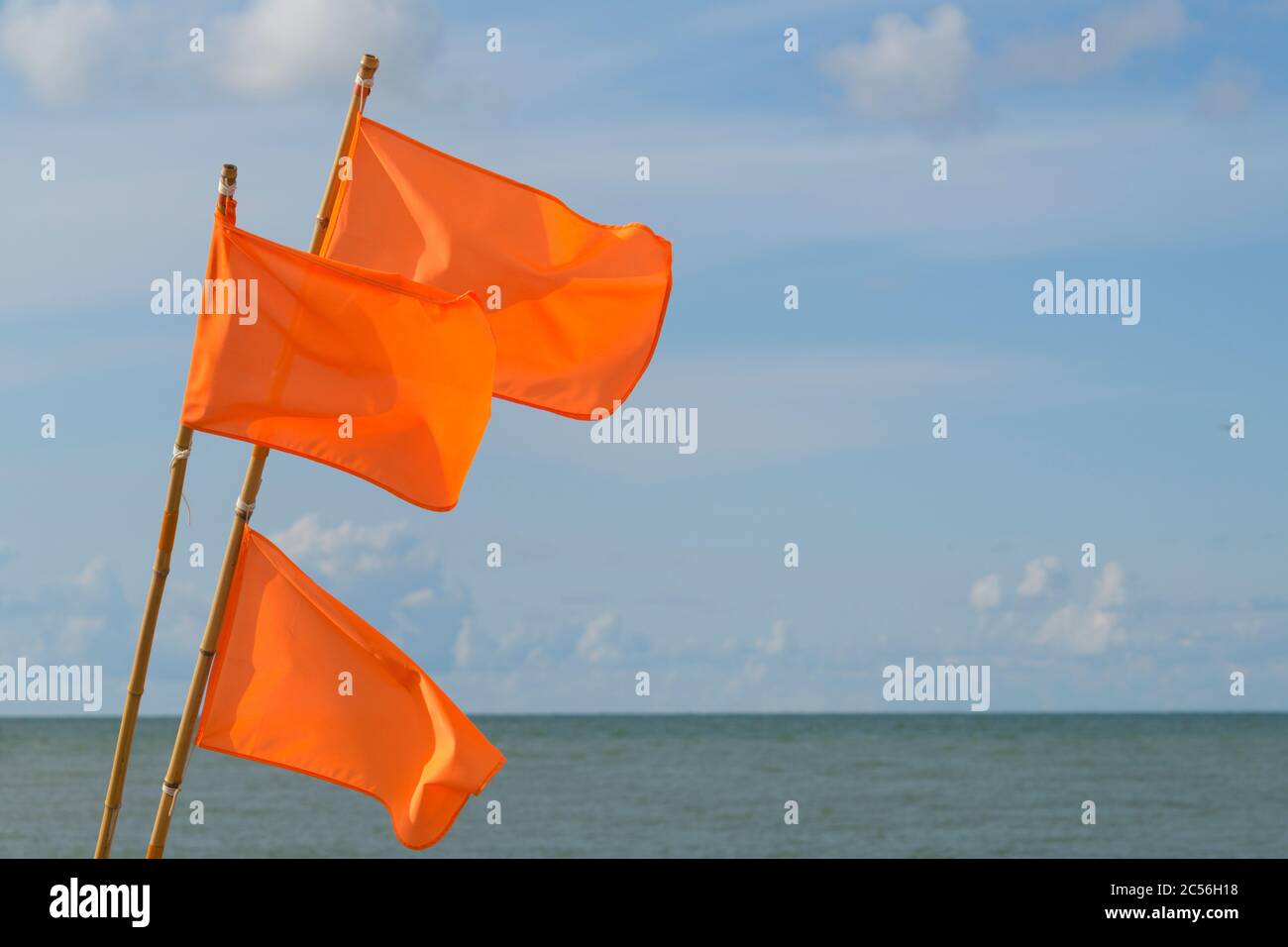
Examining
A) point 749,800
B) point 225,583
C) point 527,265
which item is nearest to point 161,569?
point 225,583

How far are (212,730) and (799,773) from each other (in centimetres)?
5193

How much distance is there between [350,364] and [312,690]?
61.4 inches

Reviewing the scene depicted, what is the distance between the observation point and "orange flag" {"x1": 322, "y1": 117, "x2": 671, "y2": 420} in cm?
834

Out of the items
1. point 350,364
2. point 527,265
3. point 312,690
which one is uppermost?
point 527,265

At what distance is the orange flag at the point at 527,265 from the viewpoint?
8.34m

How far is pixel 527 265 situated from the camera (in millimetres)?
8672

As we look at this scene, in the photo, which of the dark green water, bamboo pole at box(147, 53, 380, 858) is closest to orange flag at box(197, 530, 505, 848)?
bamboo pole at box(147, 53, 380, 858)

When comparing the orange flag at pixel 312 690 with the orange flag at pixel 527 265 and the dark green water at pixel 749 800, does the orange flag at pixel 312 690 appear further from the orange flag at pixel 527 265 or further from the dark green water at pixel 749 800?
the dark green water at pixel 749 800

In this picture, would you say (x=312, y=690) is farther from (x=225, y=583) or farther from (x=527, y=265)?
(x=527, y=265)

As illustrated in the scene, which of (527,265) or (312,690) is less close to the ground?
(527,265)

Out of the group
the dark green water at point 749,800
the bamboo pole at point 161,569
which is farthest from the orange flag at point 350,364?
the dark green water at point 749,800

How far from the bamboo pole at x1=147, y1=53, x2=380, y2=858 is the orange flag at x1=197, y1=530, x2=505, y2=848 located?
181 millimetres

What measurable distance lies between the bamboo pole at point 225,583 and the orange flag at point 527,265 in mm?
418
